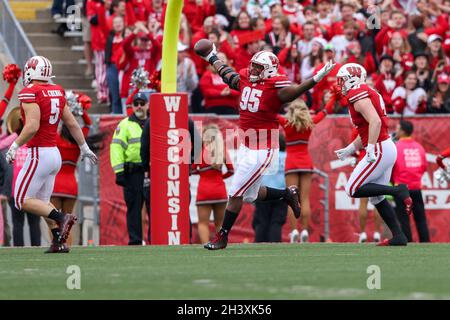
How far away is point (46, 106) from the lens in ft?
44.1

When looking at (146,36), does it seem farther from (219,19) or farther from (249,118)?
(249,118)

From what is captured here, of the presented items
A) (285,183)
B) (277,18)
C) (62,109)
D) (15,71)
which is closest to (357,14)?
(277,18)

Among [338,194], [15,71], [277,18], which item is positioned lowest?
[338,194]

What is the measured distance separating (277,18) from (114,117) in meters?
3.52

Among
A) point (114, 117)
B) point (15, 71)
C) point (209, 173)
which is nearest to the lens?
point (15, 71)

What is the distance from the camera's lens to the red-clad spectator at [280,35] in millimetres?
20562

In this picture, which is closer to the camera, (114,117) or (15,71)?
(15,71)

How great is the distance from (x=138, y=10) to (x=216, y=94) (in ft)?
8.00

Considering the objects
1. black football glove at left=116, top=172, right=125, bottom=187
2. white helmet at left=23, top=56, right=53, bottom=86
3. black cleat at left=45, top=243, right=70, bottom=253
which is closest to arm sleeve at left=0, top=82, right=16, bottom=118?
black football glove at left=116, top=172, right=125, bottom=187

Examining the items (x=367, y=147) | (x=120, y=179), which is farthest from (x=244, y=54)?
(x=367, y=147)

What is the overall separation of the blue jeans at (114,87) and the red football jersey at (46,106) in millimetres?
6888

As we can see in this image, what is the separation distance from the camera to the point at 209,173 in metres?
17.2

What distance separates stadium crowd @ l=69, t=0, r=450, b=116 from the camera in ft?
65.5

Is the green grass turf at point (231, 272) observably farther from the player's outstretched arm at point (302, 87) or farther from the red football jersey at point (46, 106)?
the player's outstretched arm at point (302, 87)
